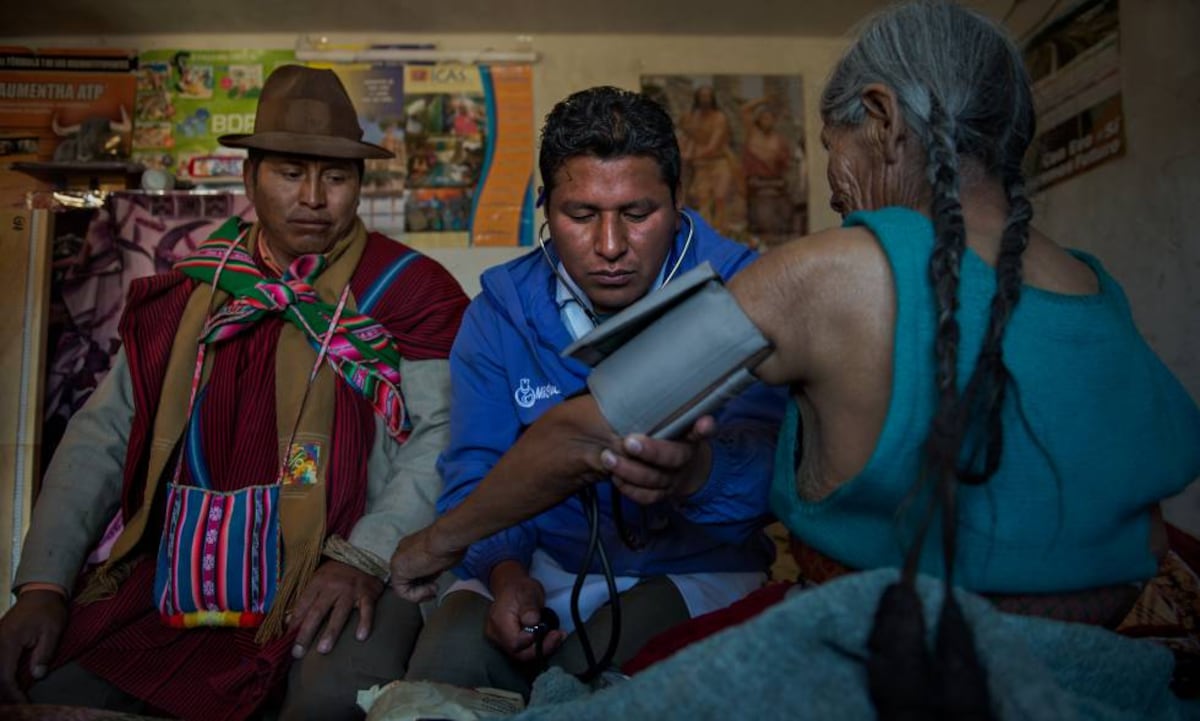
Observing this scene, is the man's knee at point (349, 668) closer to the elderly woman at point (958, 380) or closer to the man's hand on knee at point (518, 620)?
the man's hand on knee at point (518, 620)

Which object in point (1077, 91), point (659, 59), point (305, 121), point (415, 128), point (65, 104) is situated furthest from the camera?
point (659, 59)

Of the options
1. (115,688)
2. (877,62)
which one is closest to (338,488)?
(115,688)

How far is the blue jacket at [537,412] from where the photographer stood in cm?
179

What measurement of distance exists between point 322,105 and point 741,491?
1469mm

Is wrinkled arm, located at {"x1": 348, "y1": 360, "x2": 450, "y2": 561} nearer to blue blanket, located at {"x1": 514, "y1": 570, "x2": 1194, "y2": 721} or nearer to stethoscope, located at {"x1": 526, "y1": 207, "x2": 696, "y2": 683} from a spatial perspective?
stethoscope, located at {"x1": 526, "y1": 207, "x2": 696, "y2": 683}

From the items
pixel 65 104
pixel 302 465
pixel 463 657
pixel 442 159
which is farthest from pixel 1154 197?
pixel 65 104

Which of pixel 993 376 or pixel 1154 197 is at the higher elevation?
pixel 1154 197

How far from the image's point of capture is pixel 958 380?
94cm

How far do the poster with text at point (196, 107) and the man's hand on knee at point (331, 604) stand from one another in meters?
2.44

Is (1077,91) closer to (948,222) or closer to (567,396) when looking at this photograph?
(567,396)

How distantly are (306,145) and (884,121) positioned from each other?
4.86 ft

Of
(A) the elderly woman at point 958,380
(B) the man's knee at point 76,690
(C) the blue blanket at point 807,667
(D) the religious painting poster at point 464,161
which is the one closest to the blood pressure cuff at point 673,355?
(A) the elderly woman at point 958,380

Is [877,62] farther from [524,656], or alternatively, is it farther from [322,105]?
[322,105]

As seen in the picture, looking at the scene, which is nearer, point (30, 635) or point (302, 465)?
point (30, 635)
